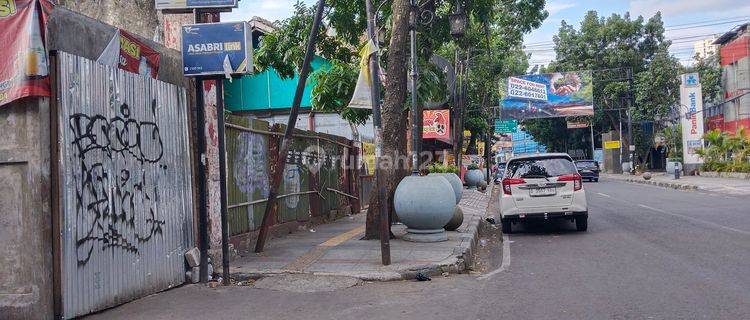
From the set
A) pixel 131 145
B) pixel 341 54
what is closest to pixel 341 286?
pixel 131 145

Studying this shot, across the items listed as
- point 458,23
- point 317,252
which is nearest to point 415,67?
point 458,23

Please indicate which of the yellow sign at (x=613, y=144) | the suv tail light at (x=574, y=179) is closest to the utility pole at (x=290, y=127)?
the suv tail light at (x=574, y=179)

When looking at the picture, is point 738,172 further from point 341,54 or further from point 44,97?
point 44,97

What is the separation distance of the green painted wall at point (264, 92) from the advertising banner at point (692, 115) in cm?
2937

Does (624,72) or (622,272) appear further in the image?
(624,72)

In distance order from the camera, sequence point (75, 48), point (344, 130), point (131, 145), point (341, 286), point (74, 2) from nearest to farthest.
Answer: point (75, 48)
point (131, 145)
point (341, 286)
point (74, 2)
point (344, 130)

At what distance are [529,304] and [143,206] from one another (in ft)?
14.0

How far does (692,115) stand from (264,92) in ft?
100

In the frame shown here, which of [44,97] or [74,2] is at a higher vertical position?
[74,2]

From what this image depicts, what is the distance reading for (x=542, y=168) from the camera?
12859 mm

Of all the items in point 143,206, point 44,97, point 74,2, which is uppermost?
point 74,2

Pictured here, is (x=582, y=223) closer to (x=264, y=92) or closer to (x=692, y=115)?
(x=264, y=92)

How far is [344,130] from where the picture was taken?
22734 mm

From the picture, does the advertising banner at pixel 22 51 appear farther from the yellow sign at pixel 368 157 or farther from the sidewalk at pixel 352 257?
the yellow sign at pixel 368 157
